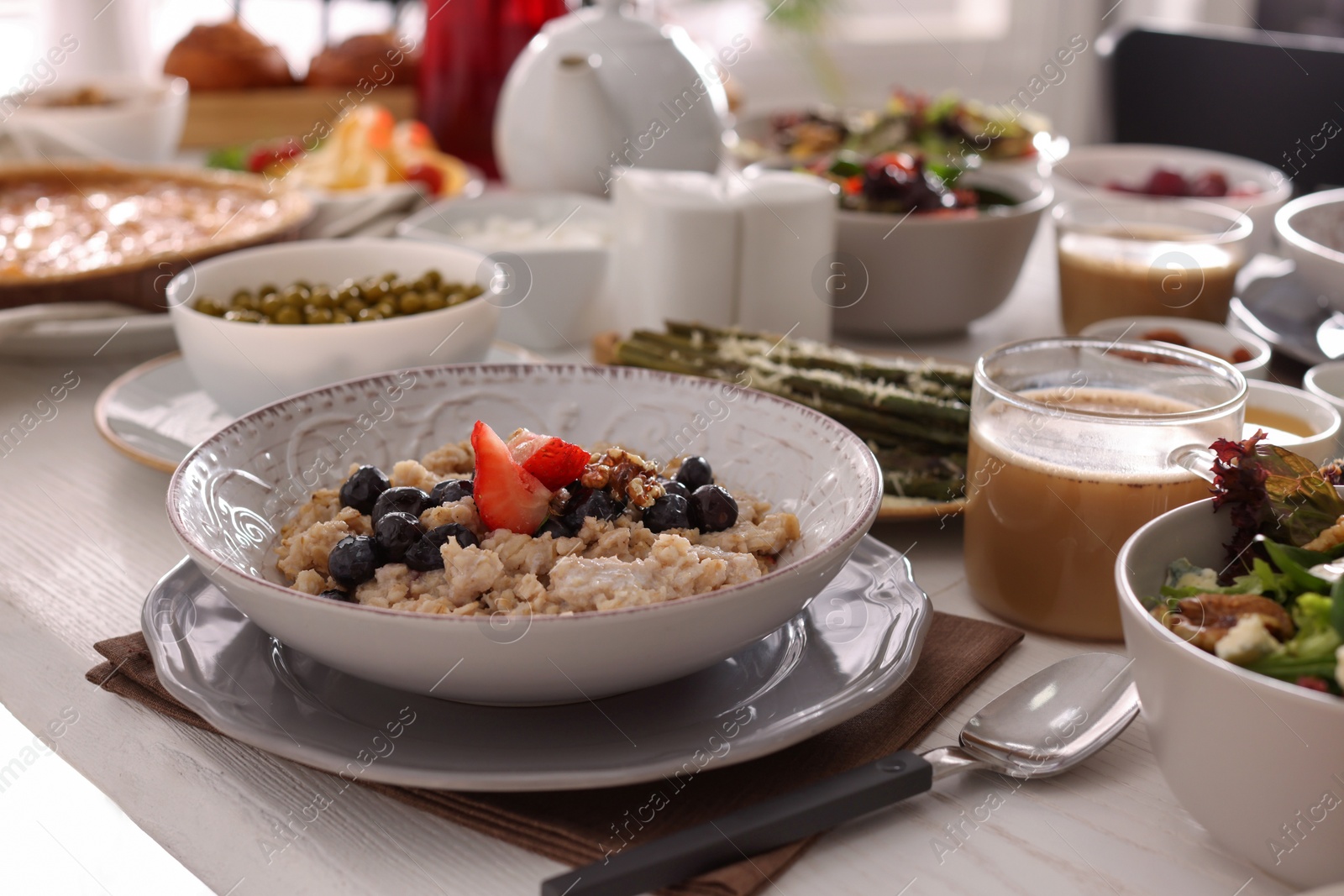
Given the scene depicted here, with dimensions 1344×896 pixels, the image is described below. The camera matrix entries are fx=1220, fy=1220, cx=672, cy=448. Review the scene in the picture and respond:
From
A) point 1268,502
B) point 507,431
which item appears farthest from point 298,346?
point 1268,502

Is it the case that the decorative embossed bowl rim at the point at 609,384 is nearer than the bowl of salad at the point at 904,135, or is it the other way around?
the decorative embossed bowl rim at the point at 609,384

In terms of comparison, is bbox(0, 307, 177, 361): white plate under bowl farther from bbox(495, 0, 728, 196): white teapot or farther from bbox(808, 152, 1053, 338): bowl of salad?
bbox(808, 152, 1053, 338): bowl of salad

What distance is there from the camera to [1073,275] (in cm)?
161

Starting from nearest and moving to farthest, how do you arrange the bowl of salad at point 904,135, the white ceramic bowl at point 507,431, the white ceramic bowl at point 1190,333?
1. the white ceramic bowl at point 507,431
2. the white ceramic bowl at point 1190,333
3. the bowl of salad at point 904,135

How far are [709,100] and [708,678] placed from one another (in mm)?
1359

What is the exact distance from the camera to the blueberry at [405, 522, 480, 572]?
876 millimetres

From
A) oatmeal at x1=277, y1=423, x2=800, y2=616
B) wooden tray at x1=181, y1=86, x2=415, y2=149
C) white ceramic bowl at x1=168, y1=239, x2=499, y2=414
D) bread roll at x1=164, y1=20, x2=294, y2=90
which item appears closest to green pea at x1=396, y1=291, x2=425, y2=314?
white ceramic bowl at x1=168, y1=239, x2=499, y2=414

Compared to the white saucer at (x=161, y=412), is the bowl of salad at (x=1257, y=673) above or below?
above

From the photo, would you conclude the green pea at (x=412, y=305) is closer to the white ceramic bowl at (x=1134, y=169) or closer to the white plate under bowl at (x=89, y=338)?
the white plate under bowl at (x=89, y=338)

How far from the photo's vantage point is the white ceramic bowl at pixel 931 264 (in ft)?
5.32

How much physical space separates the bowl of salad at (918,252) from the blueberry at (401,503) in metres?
0.87

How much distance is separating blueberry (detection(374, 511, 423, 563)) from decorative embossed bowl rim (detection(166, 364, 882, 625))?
0.08 metres

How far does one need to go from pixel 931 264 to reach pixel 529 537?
914 millimetres

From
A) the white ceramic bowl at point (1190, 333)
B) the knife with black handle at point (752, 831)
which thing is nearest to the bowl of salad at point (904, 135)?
the white ceramic bowl at point (1190, 333)
